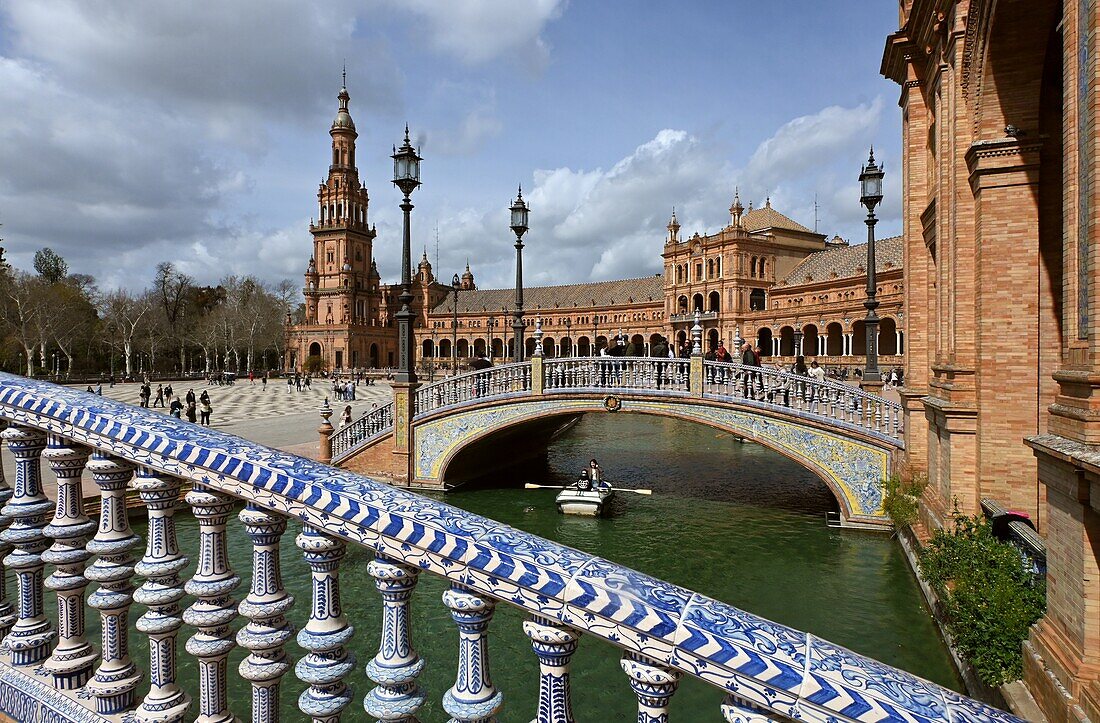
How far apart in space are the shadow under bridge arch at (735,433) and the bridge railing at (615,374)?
1.19ft

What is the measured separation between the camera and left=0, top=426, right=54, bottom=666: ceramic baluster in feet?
7.82

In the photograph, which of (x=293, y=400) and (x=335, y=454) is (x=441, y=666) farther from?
(x=293, y=400)

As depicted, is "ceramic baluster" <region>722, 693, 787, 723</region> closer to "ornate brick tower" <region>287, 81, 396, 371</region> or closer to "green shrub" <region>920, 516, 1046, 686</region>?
"green shrub" <region>920, 516, 1046, 686</region>

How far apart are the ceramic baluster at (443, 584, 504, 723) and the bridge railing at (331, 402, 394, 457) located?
1717cm

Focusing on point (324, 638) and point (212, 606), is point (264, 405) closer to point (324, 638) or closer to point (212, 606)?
point (212, 606)

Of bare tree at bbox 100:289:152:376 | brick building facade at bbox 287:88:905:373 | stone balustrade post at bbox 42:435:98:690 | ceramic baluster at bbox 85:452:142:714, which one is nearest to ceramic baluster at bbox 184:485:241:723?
ceramic baluster at bbox 85:452:142:714

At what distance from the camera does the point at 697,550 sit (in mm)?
12969


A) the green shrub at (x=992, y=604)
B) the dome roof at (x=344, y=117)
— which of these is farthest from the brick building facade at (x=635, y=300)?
the green shrub at (x=992, y=604)

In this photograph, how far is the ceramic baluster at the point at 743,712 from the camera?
1.41 meters

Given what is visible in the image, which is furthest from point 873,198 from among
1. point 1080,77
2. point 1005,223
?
point 1080,77

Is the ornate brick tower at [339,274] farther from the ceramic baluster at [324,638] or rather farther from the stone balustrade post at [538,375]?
the ceramic baluster at [324,638]

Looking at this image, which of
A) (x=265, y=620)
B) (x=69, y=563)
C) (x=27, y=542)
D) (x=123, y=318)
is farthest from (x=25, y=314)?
(x=265, y=620)

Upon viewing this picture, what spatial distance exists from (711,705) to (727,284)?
202 ft

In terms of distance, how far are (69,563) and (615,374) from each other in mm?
14604
